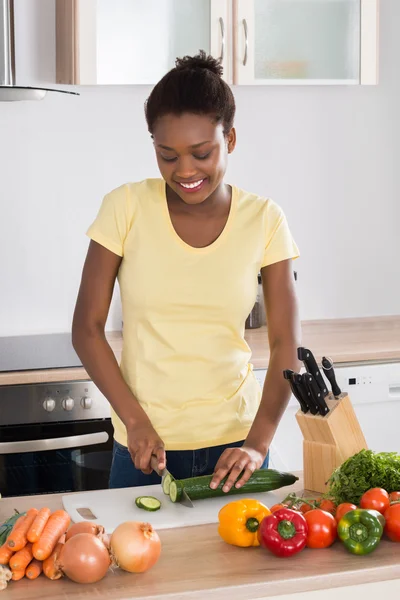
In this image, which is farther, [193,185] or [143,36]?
[143,36]

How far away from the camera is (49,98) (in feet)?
10.4

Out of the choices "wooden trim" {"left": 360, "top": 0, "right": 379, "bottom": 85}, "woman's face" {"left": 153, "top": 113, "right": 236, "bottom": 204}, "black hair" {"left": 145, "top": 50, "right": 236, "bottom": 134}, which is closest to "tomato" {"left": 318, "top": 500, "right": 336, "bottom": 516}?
"woman's face" {"left": 153, "top": 113, "right": 236, "bottom": 204}

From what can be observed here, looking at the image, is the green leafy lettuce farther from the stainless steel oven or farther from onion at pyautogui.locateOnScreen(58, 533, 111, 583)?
the stainless steel oven

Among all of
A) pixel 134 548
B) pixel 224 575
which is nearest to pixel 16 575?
pixel 134 548

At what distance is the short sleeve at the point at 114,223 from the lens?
1.81 metres

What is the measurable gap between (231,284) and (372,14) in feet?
5.43

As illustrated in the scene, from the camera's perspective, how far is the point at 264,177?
3449 mm

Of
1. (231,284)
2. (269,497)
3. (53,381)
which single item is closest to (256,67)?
(53,381)

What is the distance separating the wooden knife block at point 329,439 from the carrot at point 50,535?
55cm

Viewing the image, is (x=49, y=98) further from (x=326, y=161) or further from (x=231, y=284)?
(x=231, y=284)

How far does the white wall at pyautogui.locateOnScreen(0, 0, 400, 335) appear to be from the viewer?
3.18 metres

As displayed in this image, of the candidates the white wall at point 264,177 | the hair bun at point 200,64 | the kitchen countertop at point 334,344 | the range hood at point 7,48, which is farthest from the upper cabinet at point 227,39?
the hair bun at point 200,64

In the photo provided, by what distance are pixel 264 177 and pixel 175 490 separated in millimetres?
1965

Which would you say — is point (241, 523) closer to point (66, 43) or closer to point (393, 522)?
point (393, 522)
